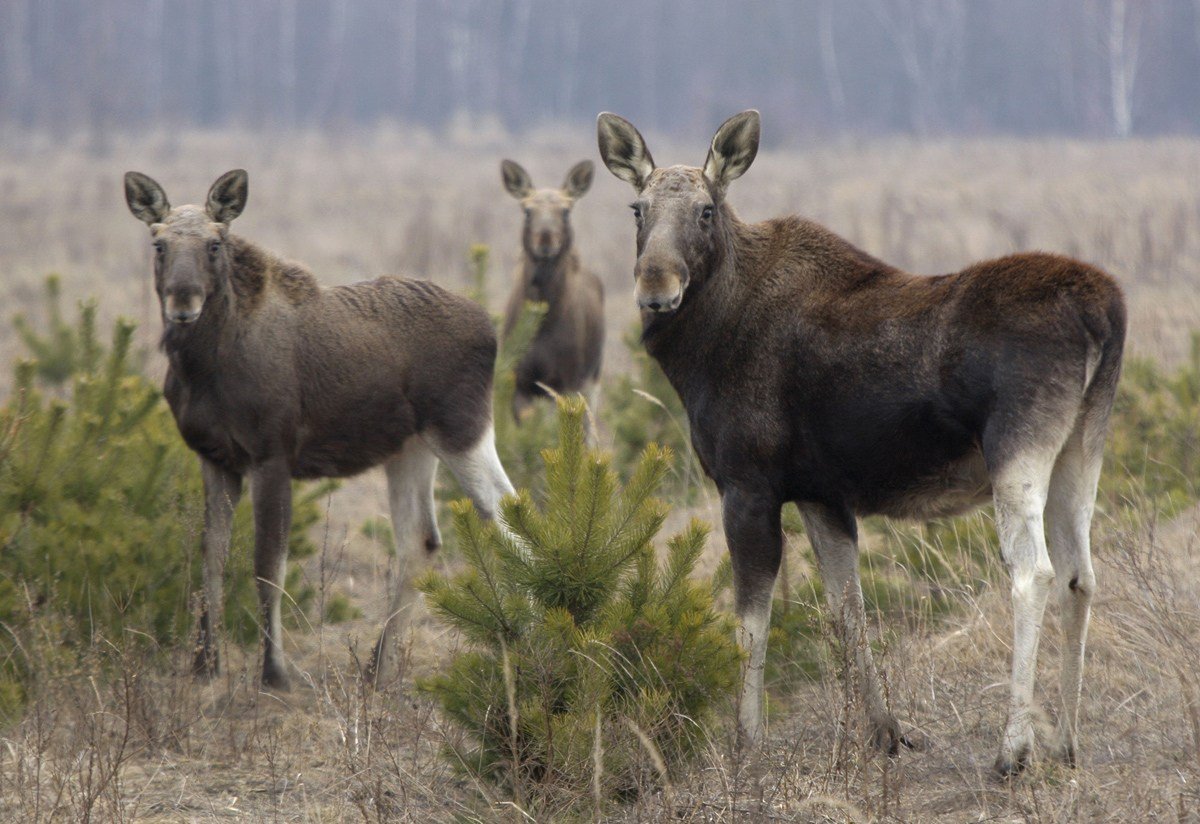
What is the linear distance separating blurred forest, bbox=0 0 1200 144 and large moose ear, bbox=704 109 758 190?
4508 cm

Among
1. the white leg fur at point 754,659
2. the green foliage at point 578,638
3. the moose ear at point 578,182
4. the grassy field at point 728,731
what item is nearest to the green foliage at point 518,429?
the grassy field at point 728,731

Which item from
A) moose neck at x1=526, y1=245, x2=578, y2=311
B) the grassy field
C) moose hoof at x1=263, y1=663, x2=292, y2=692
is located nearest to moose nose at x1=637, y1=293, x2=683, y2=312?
the grassy field

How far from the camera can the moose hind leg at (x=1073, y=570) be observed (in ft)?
16.3

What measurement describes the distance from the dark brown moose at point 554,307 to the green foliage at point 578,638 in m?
6.89

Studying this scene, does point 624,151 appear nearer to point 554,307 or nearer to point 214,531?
point 214,531

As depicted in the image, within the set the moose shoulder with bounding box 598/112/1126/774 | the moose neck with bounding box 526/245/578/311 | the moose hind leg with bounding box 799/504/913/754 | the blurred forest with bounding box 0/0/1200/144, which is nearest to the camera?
the moose shoulder with bounding box 598/112/1126/774

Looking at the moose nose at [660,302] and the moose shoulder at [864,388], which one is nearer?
the moose shoulder at [864,388]

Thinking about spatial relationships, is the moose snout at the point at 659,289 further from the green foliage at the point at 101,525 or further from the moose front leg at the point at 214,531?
the moose front leg at the point at 214,531

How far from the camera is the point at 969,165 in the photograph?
3816cm

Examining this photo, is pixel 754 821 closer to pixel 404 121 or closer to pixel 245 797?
pixel 245 797

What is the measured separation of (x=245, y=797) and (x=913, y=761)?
2738 mm

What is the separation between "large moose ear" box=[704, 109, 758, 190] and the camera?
19.4ft

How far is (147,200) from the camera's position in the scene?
728 cm

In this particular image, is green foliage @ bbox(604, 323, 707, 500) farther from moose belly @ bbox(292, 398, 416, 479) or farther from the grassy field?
moose belly @ bbox(292, 398, 416, 479)
